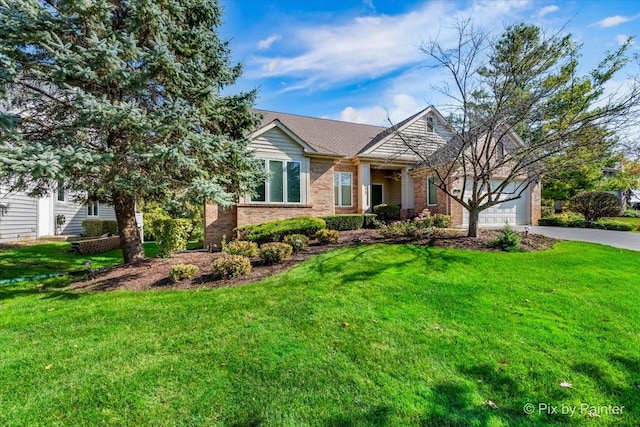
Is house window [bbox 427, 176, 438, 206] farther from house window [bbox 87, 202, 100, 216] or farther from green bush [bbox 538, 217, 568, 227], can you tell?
house window [bbox 87, 202, 100, 216]

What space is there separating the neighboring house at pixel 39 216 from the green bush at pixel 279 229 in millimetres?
6075

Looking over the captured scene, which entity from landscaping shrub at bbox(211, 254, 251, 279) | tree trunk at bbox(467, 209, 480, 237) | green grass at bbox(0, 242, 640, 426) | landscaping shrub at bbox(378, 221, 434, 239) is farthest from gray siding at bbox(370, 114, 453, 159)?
landscaping shrub at bbox(211, 254, 251, 279)

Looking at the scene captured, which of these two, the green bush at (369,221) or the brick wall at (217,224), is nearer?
the brick wall at (217,224)

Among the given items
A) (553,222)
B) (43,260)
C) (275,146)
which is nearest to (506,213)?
(553,222)

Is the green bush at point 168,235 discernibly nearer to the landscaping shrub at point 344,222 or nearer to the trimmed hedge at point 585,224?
the landscaping shrub at point 344,222

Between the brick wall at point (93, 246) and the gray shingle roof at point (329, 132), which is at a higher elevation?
the gray shingle roof at point (329, 132)

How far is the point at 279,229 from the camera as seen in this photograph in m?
10.6

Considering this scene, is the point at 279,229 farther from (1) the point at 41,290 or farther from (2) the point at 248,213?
(1) the point at 41,290

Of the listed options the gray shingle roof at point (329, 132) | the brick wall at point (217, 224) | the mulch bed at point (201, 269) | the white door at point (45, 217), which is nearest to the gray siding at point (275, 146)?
the brick wall at point (217, 224)

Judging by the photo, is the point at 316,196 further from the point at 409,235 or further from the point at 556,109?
the point at 556,109

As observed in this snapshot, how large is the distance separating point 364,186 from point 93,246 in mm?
12906

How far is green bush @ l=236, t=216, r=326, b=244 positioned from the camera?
10.4 m

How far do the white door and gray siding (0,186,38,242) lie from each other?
1.03 ft

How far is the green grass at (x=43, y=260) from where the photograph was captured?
28.0 feet
